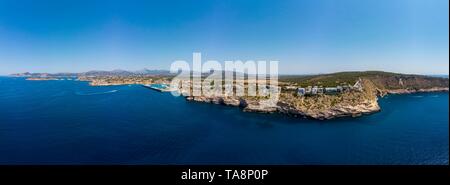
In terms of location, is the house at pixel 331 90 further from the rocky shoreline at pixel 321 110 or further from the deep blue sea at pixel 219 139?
the deep blue sea at pixel 219 139

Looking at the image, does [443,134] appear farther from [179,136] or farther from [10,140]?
[10,140]

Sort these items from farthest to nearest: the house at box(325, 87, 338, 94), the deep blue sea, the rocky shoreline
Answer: the house at box(325, 87, 338, 94)
the rocky shoreline
the deep blue sea

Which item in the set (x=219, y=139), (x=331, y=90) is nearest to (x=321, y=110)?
(x=331, y=90)

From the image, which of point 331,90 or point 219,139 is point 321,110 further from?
point 219,139

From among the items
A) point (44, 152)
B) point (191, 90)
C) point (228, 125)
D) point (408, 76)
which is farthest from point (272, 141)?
point (408, 76)

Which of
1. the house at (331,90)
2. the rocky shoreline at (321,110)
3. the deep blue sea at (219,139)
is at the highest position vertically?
the house at (331,90)

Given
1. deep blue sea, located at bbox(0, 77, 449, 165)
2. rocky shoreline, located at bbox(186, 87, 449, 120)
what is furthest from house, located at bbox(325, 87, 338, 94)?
deep blue sea, located at bbox(0, 77, 449, 165)

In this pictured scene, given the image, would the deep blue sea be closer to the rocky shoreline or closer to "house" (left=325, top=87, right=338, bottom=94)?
the rocky shoreline

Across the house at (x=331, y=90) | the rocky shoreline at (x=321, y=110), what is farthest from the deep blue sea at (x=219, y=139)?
the house at (x=331, y=90)

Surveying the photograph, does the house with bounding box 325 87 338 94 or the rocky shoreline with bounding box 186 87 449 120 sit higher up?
the house with bounding box 325 87 338 94
